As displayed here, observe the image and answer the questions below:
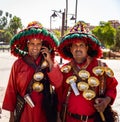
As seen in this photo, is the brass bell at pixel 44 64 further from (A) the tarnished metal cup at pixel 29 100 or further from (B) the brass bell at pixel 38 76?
(A) the tarnished metal cup at pixel 29 100

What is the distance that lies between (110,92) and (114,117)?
11.6 inches

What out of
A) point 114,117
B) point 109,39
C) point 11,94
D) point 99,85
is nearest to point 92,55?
point 99,85

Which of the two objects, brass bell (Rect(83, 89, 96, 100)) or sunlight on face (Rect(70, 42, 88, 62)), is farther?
sunlight on face (Rect(70, 42, 88, 62))

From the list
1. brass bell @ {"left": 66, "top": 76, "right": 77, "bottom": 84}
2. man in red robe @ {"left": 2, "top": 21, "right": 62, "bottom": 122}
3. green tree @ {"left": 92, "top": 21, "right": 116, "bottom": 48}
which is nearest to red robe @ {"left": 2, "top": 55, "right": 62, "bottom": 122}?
man in red robe @ {"left": 2, "top": 21, "right": 62, "bottom": 122}

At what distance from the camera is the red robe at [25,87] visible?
125 inches

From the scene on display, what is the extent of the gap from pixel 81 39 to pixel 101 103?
2.33ft

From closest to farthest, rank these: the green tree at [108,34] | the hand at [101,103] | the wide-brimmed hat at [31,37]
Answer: the hand at [101,103]
the wide-brimmed hat at [31,37]
the green tree at [108,34]

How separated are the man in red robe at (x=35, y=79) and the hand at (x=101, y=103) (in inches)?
17.4

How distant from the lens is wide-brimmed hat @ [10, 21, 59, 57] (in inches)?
126

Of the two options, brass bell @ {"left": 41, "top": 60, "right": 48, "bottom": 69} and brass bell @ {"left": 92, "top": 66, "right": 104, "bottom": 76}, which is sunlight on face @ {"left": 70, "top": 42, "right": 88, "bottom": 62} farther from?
brass bell @ {"left": 41, "top": 60, "right": 48, "bottom": 69}

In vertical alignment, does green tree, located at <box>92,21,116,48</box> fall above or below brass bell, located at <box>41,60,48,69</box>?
below

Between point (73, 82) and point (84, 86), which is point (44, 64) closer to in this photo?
point (73, 82)

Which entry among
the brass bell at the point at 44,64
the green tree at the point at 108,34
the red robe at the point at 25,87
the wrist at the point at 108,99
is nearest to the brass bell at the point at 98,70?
the wrist at the point at 108,99

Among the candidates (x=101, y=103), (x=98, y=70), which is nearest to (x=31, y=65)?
(x=98, y=70)
